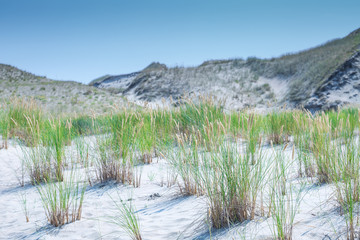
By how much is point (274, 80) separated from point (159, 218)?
22.3 m

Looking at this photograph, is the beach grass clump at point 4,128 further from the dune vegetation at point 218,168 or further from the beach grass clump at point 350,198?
the beach grass clump at point 350,198

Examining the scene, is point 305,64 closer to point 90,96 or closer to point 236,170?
point 90,96

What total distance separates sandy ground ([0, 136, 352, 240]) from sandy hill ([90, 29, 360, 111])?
44.4 feet

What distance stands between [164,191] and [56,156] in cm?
Answer: 170

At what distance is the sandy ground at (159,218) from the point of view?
83.4 inches

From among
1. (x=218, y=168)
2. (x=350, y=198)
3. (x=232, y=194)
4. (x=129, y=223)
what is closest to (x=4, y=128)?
(x=129, y=223)

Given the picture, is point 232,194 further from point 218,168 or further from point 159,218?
point 159,218

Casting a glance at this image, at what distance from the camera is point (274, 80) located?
23.1m

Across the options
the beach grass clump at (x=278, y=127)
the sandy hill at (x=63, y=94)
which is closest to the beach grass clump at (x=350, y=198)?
the beach grass clump at (x=278, y=127)

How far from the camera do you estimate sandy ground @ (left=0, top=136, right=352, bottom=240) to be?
212 centimetres

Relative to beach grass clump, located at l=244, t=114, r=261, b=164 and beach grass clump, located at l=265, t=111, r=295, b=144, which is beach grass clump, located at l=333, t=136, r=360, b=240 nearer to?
beach grass clump, located at l=244, t=114, r=261, b=164

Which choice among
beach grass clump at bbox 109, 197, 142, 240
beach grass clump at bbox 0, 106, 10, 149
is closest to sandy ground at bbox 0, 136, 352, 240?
beach grass clump at bbox 109, 197, 142, 240

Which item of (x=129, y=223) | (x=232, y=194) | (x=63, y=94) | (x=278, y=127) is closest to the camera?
(x=232, y=194)

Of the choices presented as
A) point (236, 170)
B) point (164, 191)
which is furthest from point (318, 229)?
point (164, 191)
